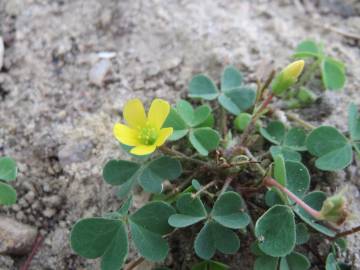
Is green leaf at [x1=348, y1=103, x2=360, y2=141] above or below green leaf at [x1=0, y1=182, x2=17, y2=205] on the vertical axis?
above

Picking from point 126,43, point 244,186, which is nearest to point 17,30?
point 126,43

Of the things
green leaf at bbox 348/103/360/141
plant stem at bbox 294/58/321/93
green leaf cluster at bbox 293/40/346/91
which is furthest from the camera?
plant stem at bbox 294/58/321/93

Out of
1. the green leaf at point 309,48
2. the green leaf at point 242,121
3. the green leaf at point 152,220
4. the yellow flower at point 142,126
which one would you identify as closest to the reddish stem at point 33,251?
the green leaf at point 152,220

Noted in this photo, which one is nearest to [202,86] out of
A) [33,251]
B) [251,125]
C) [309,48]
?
[251,125]

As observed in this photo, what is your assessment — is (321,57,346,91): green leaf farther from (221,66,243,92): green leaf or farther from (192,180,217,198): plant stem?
(192,180,217,198): plant stem

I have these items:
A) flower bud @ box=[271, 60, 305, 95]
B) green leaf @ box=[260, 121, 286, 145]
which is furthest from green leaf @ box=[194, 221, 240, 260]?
flower bud @ box=[271, 60, 305, 95]

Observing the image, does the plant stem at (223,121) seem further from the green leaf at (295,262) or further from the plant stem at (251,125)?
the green leaf at (295,262)
